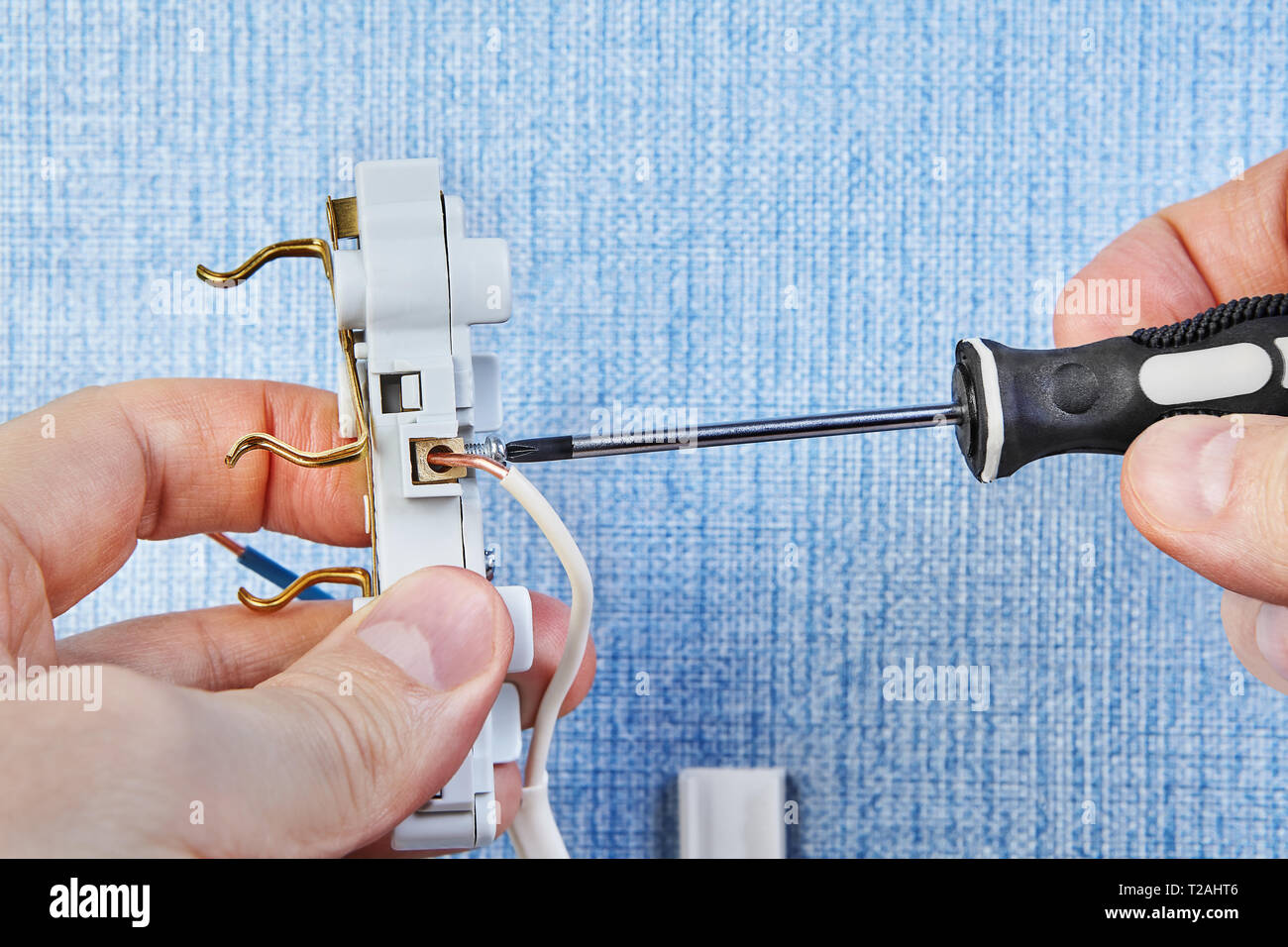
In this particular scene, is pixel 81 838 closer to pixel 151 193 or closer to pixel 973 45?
pixel 151 193

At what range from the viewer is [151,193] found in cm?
48

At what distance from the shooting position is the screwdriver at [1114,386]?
29cm

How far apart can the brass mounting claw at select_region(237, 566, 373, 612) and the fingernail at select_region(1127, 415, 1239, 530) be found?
233 mm

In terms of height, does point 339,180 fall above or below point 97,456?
above

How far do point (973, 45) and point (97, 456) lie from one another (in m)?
0.40

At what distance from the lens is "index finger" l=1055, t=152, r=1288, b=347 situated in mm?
420

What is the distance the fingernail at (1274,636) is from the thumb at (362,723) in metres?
0.29
